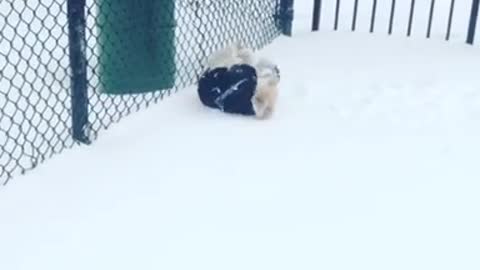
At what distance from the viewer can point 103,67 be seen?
149 inches

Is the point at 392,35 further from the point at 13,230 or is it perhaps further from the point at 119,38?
the point at 13,230

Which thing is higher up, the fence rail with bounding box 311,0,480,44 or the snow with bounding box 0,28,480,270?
the fence rail with bounding box 311,0,480,44

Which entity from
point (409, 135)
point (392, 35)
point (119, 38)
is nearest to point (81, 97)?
point (119, 38)

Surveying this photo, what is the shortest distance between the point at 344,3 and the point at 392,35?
109 cm

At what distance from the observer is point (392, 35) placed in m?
5.03

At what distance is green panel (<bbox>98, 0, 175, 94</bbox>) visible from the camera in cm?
368

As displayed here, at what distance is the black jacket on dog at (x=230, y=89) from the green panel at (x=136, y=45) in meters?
0.29

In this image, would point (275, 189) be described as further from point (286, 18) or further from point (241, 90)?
point (286, 18)

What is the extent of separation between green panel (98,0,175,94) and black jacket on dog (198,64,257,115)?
29 cm

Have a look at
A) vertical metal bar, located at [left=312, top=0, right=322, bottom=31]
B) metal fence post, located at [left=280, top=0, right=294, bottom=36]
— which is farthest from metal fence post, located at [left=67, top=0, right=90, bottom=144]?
vertical metal bar, located at [left=312, top=0, right=322, bottom=31]

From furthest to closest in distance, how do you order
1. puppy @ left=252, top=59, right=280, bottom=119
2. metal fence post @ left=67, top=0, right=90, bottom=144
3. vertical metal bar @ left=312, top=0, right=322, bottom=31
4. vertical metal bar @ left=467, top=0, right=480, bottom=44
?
vertical metal bar @ left=312, top=0, right=322, bottom=31
vertical metal bar @ left=467, top=0, right=480, bottom=44
puppy @ left=252, top=59, right=280, bottom=119
metal fence post @ left=67, top=0, right=90, bottom=144

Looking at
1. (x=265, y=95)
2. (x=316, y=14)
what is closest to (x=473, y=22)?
(x=316, y=14)

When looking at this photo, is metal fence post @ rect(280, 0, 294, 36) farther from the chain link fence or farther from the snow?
the snow

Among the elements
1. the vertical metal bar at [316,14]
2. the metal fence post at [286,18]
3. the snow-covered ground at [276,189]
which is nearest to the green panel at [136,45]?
the snow-covered ground at [276,189]
